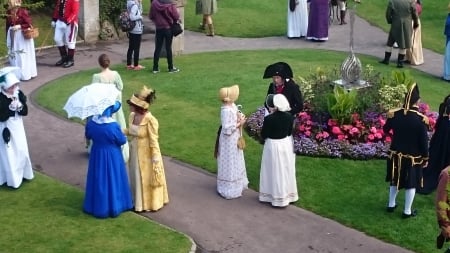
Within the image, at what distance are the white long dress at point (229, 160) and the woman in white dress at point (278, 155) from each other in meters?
0.40

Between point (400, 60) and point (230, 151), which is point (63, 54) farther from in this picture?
point (230, 151)

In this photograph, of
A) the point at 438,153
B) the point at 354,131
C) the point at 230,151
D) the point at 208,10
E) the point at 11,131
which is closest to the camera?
the point at 230,151

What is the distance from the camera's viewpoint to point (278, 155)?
34.8 ft

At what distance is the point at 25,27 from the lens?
53.9ft

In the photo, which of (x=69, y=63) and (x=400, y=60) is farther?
(x=400, y=60)

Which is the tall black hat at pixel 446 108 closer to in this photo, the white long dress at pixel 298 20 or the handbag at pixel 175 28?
the handbag at pixel 175 28

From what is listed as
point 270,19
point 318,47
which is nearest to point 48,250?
point 318,47

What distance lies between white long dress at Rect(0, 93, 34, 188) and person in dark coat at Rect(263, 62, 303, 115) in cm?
359

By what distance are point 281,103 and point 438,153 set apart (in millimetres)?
2551

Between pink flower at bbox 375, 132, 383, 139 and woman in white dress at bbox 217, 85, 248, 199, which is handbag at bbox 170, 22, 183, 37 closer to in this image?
pink flower at bbox 375, 132, 383, 139

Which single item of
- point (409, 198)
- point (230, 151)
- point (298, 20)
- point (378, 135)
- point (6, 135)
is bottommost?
point (409, 198)

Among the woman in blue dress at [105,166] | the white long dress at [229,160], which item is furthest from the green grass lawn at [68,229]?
the white long dress at [229,160]

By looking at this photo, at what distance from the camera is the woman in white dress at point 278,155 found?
10.5 metres

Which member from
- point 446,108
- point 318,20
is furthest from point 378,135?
point 318,20
